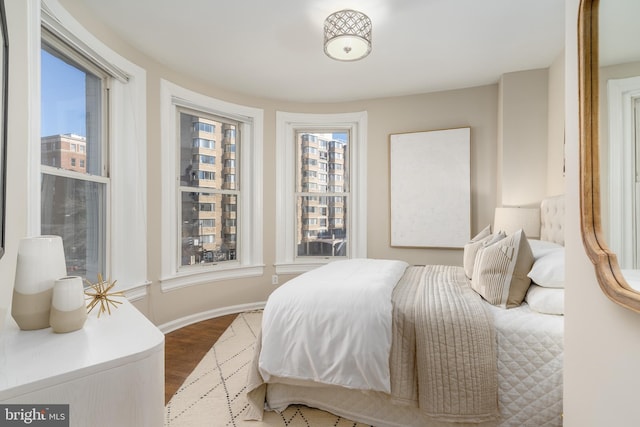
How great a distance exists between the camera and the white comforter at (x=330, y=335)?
156 cm

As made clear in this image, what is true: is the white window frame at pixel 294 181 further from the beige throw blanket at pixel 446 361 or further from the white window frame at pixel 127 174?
the beige throw blanket at pixel 446 361

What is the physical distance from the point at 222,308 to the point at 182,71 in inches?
97.8

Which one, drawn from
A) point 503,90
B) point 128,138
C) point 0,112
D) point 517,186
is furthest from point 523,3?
point 128,138

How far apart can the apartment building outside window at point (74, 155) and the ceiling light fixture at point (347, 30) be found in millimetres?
1755

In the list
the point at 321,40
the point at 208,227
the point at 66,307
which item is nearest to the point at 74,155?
the point at 208,227

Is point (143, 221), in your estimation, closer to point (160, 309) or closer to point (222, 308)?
point (160, 309)

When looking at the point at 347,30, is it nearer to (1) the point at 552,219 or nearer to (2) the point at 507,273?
(2) the point at 507,273

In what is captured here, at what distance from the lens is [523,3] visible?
2201mm

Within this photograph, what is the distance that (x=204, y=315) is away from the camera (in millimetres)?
3463

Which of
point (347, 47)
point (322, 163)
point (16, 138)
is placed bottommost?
point (16, 138)

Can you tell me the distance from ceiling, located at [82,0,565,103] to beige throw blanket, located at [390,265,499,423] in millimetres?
1991

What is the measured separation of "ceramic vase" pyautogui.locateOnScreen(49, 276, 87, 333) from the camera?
3.12 feet

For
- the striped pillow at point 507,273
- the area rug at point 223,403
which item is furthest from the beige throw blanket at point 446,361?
the area rug at point 223,403

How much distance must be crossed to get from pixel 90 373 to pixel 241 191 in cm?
325
